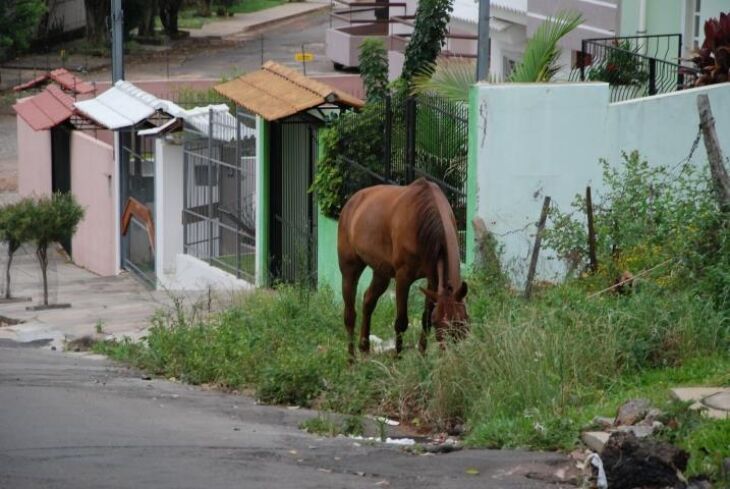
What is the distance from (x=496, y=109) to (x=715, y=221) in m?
4.14

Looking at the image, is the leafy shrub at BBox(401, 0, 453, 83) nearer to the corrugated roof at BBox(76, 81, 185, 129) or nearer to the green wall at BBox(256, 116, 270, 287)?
the green wall at BBox(256, 116, 270, 287)

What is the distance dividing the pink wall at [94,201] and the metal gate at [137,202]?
1.68ft

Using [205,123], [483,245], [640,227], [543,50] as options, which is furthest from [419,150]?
[205,123]

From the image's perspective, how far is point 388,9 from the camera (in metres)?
46.8

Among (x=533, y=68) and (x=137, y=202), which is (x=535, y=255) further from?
(x=137, y=202)

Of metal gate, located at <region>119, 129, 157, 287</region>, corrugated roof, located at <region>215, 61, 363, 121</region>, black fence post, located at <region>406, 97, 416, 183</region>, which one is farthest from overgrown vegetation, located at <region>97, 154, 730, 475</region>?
metal gate, located at <region>119, 129, 157, 287</region>

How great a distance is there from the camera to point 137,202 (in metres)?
27.6

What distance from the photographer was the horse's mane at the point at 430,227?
11883 millimetres

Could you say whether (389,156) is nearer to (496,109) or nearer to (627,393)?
(496,109)

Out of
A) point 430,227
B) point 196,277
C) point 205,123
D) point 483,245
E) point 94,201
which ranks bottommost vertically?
point 94,201

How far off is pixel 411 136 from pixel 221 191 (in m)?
6.52

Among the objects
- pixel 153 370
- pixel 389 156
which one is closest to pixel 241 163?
pixel 389 156

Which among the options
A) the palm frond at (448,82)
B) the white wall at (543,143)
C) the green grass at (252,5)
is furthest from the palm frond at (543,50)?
the green grass at (252,5)

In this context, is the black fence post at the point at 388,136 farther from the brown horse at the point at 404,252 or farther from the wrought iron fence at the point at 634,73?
the brown horse at the point at 404,252
